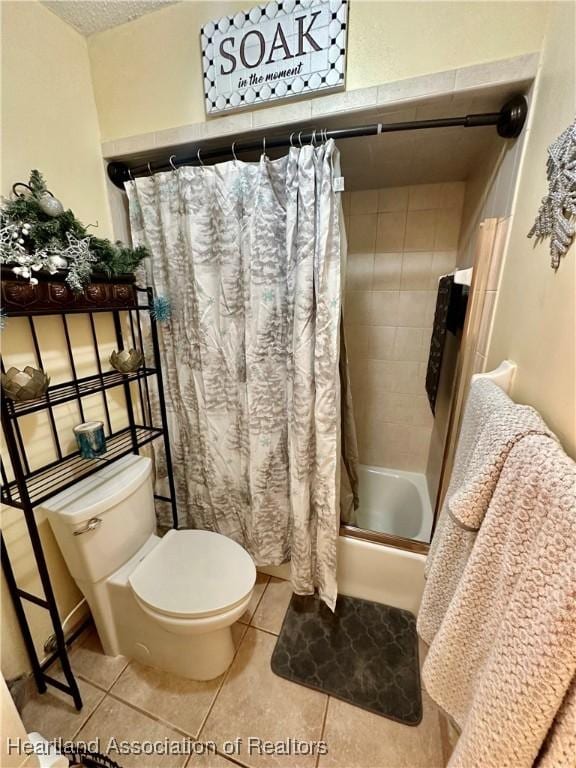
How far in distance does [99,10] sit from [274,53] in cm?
68

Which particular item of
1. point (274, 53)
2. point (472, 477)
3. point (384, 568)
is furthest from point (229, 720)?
point (274, 53)

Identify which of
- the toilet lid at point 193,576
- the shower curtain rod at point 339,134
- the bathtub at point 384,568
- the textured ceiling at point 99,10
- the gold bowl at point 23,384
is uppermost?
the textured ceiling at point 99,10

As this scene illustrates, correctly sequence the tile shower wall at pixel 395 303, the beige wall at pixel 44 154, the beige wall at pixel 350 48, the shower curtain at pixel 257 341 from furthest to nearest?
the tile shower wall at pixel 395 303
the shower curtain at pixel 257 341
the beige wall at pixel 44 154
the beige wall at pixel 350 48

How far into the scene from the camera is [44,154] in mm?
1102

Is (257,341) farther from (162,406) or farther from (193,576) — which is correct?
(193,576)

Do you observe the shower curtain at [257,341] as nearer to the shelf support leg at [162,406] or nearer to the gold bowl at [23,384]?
the shelf support leg at [162,406]

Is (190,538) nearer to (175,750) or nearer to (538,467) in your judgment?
(175,750)

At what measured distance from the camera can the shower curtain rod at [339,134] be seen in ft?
3.12

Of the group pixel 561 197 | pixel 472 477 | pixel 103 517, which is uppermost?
pixel 561 197

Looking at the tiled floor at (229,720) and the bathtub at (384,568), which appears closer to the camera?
the tiled floor at (229,720)

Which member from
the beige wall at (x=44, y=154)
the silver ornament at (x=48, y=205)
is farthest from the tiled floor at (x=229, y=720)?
the silver ornament at (x=48, y=205)

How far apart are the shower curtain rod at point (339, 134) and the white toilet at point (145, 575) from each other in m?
1.28

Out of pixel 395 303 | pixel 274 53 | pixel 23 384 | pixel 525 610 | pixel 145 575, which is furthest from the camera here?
pixel 395 303

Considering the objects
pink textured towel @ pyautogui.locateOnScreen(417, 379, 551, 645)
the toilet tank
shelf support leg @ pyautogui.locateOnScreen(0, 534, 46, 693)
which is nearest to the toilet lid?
the toilet tank
